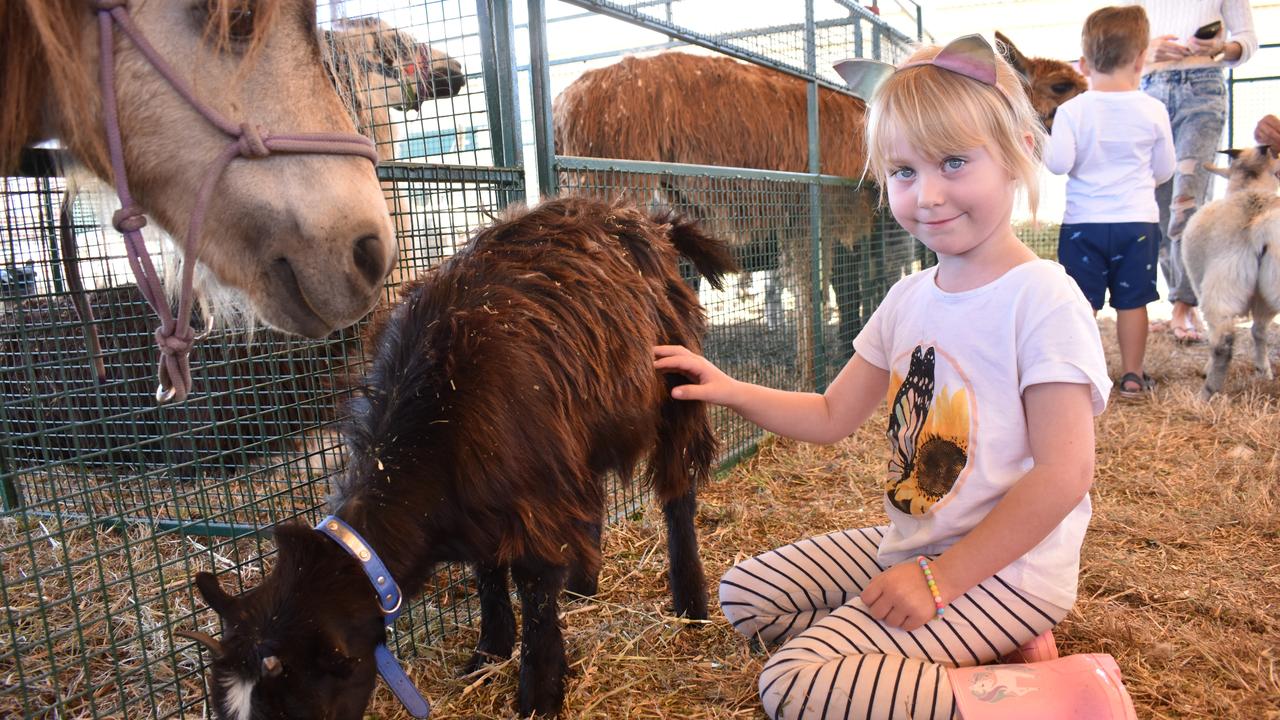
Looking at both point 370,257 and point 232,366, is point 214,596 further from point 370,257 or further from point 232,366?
point 232,366

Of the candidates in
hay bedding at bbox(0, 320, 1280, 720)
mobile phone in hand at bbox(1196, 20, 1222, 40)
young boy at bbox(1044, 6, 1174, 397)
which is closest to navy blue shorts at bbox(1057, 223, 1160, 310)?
young boy at bbox(1044, 6, 1174, 397)

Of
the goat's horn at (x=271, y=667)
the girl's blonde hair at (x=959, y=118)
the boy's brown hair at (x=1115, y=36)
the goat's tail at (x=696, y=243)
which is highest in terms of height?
the boy's brown hair at (x=1115, y=36)

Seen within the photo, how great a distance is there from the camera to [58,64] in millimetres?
1294

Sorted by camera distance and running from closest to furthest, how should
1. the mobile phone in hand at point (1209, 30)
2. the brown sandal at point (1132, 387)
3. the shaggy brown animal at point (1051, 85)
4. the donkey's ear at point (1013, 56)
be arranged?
the brown sandal at point (1132, 387) → the mobile phone in hand at point (1209, 30) → the donkey's ear at point (1013, 56) → the shaggy brown animal at point (1051, 85)

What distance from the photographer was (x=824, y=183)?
512 cm

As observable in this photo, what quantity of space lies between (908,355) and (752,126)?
3.76 metres

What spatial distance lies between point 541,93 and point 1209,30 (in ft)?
17.4

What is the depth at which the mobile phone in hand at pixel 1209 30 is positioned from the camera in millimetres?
5469

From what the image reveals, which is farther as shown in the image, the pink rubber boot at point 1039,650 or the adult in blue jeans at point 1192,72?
the adult in blue jeans at point 1192,72

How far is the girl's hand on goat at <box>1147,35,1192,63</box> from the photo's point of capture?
5.58 metres

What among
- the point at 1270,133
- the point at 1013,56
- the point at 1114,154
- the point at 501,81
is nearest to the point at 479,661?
the point at 501,81

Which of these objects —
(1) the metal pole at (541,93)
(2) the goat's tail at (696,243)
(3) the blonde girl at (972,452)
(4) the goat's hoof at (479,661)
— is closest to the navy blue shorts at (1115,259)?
(2) the goat's tail at (696,243)

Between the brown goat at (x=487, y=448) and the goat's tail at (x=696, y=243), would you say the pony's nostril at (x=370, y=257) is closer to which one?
the brown goat at (x=487, y=448)

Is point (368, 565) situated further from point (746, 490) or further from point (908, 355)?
point (746, 490)
